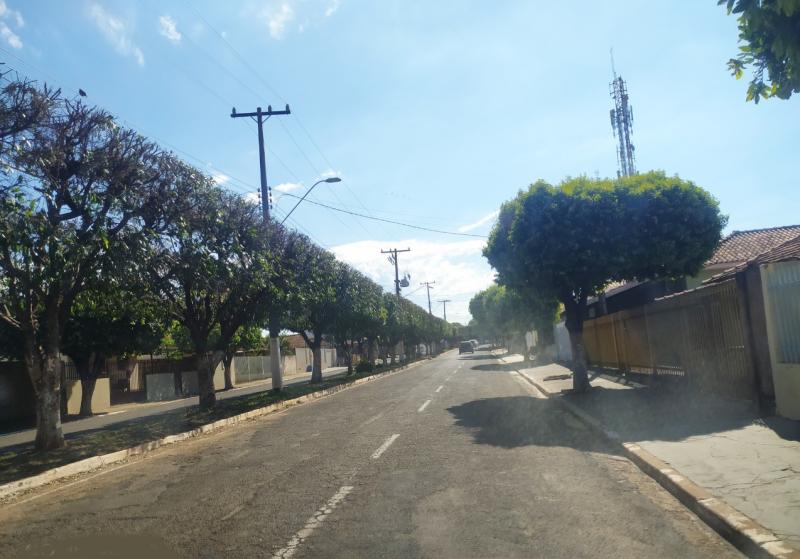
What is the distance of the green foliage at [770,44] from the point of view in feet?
14.6

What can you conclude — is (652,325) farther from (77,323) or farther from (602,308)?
(77,323)

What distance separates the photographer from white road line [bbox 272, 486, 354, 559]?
17.0ft

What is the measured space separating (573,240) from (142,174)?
9902mm

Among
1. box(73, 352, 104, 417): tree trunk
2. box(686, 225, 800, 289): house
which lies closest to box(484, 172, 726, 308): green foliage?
box(686, 225, 800, 289): house

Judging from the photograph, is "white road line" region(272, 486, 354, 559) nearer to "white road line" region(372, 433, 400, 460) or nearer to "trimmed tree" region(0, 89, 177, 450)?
"white road line" region(372, 433, 400, 460)

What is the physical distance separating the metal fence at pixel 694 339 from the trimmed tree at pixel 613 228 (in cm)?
135

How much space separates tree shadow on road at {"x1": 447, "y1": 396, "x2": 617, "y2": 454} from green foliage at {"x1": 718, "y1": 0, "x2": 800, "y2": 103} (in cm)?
582

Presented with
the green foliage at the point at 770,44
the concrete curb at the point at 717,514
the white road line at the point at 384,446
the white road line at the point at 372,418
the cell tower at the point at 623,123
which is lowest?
the concrete curb at the point at 717,514

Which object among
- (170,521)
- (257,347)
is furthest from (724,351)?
(257,347)

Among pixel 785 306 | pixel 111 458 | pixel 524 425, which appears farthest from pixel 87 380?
pixel 785 306

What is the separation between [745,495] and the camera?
6.14 meters

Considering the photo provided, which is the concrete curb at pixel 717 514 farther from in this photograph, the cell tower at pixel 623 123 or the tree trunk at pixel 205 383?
the cell tower at pixel 623 123

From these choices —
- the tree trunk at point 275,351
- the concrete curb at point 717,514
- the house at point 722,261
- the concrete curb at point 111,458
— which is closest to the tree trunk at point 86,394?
the tree trunk at point 275,351

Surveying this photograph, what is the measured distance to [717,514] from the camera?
5633 millimetres
